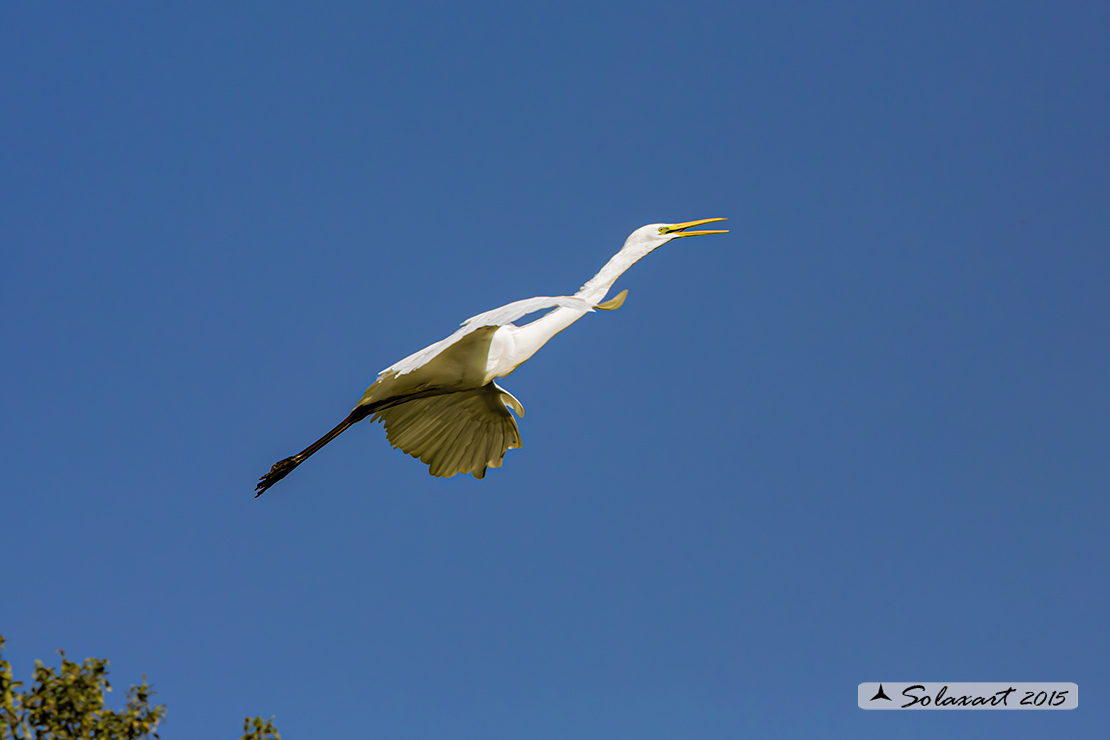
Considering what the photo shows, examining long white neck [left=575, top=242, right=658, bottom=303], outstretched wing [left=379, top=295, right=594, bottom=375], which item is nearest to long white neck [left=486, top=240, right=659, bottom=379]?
long white neck [left=575, top=242, right=658, bottom=303]

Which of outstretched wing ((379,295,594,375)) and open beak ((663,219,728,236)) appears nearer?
outstretched wing ((379,295,594,375))

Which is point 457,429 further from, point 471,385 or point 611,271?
point 611,271

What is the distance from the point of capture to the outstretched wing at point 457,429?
33.7 ft

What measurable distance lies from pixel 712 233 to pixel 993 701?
6078 millimetres

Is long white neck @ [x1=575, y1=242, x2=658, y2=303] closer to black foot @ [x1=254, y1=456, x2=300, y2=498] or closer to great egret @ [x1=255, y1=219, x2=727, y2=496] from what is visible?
great egret @ [x1=255, y1=219, x2=727, y2=496]

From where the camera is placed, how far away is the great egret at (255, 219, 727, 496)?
757 cm

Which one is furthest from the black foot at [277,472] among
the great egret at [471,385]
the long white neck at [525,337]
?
the long white neck at [525,337]

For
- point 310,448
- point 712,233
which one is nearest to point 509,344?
point 310,448

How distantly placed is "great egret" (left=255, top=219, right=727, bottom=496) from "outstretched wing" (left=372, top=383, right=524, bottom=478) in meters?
0.01

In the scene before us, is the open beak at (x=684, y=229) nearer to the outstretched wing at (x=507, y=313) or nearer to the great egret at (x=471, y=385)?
the great egret at (x=471, y=385)

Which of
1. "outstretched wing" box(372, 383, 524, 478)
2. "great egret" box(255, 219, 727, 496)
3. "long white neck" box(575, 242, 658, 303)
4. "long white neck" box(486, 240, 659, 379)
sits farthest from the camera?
"outstretched wing" box(372, 383, 524, 478)

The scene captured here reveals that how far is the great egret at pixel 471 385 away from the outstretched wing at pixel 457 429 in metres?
0.01

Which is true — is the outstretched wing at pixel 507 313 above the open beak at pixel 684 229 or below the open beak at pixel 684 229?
below

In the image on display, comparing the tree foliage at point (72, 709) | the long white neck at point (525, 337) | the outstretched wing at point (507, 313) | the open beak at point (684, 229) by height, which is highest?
the open beak at point (684, 229)
